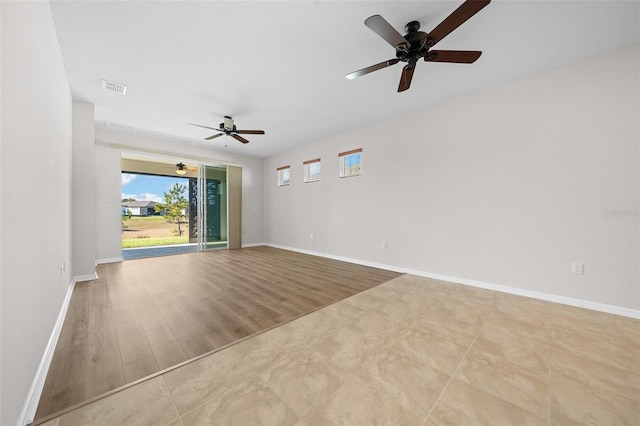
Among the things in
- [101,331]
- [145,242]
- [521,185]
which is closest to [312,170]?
[521,185]

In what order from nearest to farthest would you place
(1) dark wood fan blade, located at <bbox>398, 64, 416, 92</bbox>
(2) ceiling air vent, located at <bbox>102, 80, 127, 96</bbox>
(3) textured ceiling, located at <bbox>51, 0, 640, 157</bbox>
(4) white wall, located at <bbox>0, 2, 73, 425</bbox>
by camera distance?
(4) white wall, located at <bbox>0, 2, 73, 425</bbox>, (3) textured ceiling, located at <bbox>51, 0, 640, 157</bbox>, (1) dark wood fan blade, located at <bbox>398, 64, 416, 92</bbox>, (2) ceiling air vent, located at <bbox>102, 80, 127, 96</bbox>

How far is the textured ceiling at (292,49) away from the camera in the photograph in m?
2.02

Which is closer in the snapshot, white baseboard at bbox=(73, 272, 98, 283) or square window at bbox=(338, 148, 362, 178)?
white baseboard at bbox=(73, 272, 98, 283)

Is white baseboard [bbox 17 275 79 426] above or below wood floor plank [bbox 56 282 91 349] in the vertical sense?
above

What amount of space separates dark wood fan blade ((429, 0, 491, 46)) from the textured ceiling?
288 mm

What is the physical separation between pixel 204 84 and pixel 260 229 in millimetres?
4959

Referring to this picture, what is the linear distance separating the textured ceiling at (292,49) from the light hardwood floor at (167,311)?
9.51ft

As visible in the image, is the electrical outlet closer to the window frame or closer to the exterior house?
the window frame

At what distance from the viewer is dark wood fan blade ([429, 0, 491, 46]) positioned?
1.57 meters

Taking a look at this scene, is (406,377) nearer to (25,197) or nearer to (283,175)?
(25,197)

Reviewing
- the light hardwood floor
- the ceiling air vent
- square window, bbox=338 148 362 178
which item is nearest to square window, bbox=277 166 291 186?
square window, bbox=338 148 362 178

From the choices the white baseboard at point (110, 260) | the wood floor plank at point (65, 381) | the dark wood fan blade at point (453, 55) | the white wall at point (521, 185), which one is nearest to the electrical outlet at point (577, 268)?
the white wall at point (521, 185)

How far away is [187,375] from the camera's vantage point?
5.00 feet

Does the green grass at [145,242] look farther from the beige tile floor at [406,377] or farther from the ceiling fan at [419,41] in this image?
the ceiling fan at [419,41]
